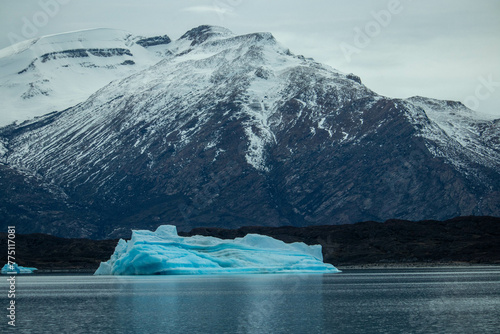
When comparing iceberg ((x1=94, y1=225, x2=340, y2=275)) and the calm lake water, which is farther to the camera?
iceberg ((x1=94, y1=225, x2=340, y2=275))

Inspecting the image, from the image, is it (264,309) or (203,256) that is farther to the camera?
(203,256)

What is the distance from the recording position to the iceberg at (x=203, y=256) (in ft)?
388

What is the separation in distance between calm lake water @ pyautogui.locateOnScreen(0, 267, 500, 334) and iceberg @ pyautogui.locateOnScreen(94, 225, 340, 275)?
22.0m

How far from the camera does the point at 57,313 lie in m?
65.7

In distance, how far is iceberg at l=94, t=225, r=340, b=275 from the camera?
118 m

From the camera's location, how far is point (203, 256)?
125562mm

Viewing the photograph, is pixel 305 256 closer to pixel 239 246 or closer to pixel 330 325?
pixel 239 246

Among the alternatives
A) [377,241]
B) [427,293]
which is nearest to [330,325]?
[427,293]

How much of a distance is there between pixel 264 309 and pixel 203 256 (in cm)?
6056

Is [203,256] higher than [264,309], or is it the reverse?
[203,256]

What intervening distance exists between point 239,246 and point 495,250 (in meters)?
77.2

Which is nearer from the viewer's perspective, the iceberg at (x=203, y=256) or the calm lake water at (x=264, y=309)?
the calm lake water at (x=264, y=309)

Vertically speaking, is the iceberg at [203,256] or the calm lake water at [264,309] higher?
the iceberg at [203,256]

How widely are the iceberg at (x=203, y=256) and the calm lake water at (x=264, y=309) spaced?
22.0 meters
